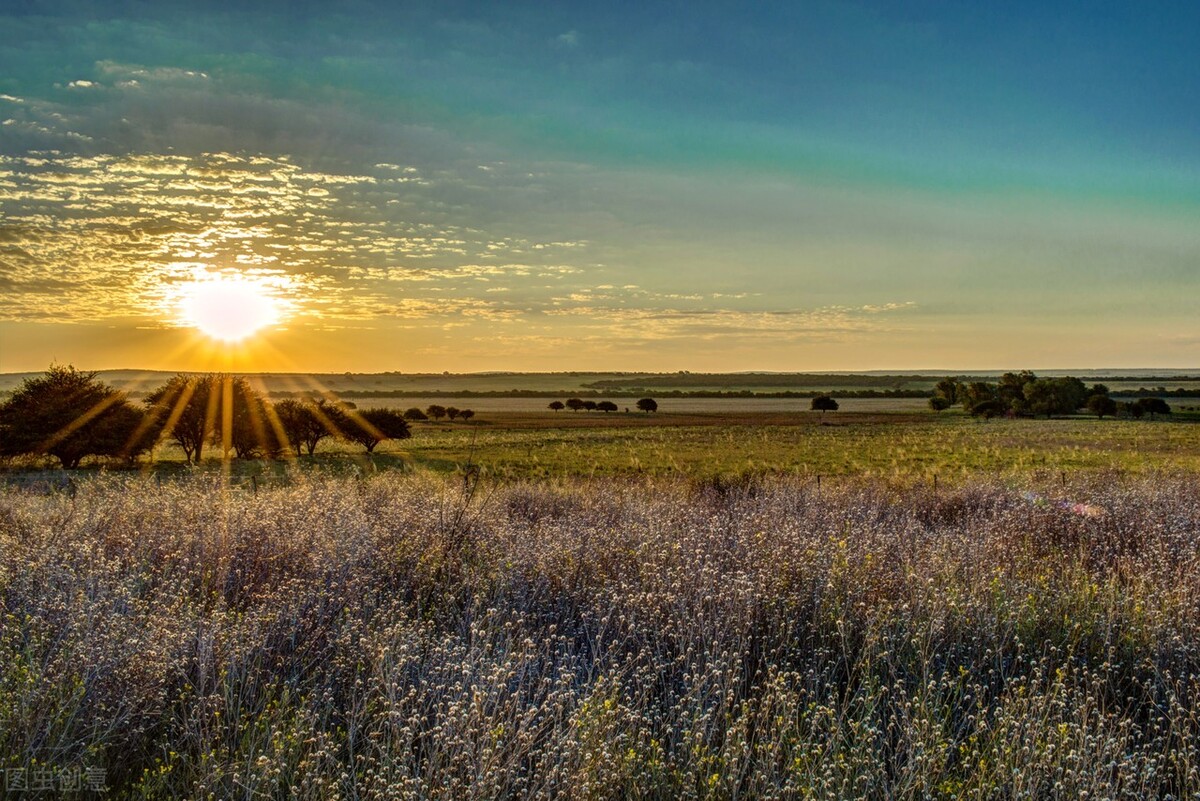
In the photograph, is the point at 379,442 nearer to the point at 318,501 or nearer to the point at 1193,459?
the point at 318,501

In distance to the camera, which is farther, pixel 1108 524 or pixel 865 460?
pixel 865 460

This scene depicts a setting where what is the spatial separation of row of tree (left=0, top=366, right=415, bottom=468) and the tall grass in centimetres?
2388

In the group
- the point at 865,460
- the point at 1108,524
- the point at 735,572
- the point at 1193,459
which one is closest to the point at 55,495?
the point at 735,572

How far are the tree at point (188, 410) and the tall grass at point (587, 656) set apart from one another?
2665 centimetres

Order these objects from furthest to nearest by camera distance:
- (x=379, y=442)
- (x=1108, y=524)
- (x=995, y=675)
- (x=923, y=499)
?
(x=379, y=442), (x=923, y=499), (x=1108, y=524), (x=995, y=675)

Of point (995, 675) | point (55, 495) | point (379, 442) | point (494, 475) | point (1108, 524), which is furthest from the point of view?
point (379, 442)

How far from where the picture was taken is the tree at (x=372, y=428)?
46.4 meters

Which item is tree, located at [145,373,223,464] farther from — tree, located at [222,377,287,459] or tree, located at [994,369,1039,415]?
tree, located at [994,369,1039,415]

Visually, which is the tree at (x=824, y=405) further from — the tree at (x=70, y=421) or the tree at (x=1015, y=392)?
the tree at (x=70, y=421)

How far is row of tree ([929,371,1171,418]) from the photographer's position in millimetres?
91375

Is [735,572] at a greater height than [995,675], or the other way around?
[735,572]

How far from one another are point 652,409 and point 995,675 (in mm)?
111064

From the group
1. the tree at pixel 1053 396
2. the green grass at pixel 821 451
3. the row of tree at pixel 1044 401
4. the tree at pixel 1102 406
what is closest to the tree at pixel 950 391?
the row of tree at pixel 1044 401

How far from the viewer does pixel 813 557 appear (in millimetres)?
8352
